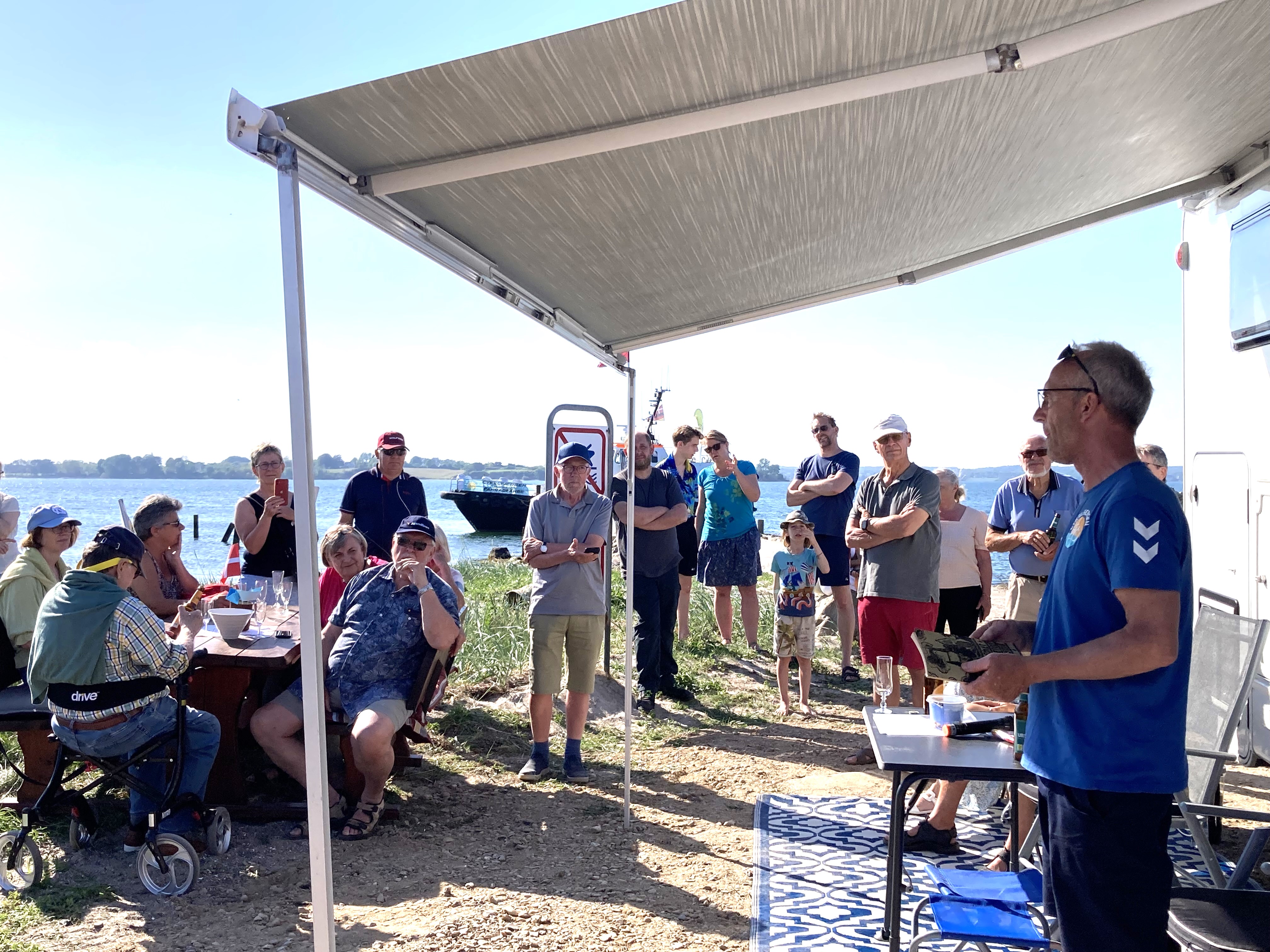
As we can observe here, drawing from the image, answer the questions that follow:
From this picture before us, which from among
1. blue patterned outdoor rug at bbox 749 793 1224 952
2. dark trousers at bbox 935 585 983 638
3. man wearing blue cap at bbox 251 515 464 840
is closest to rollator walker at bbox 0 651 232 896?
man wearing blue cap at bbox 251 515 464 840

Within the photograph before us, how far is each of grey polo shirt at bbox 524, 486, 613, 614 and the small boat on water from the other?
4156 centimetres

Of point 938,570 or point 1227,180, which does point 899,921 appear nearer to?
point 938,570

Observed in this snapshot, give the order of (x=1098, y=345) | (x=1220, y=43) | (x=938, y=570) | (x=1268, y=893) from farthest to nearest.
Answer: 1. (x=938, y=570)
2. (x=1220, y=43)
3. (x=1268, y=893)
4. (x=1098, y=345)

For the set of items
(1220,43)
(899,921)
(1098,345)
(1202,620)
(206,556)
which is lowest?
(206,556)

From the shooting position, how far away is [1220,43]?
2.68 meters

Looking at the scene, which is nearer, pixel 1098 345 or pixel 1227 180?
pixel 1098 345

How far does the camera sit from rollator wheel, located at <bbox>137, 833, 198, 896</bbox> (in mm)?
3514

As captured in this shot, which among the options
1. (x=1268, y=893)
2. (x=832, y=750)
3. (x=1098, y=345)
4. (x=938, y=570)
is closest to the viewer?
(x=1098, y=345)

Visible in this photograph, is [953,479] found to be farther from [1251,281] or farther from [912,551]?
[1251,281]

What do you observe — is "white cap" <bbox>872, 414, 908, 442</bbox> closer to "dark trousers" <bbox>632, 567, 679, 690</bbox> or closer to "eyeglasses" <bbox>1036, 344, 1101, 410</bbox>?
"dark trousers" <bbox>632, 567, 679, 690</bbox>

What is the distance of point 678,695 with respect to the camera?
6.53 meters

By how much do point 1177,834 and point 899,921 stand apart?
2146 millimetres

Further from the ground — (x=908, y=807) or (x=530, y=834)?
(x=908, y=807)

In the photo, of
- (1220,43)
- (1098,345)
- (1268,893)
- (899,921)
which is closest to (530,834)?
(899,921)
